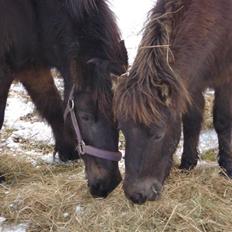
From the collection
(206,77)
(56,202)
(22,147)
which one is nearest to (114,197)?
(56,202)

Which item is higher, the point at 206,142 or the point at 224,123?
the point at 224,123

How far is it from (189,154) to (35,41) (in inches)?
64.8

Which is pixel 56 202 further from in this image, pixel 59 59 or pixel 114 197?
pixel 59 59

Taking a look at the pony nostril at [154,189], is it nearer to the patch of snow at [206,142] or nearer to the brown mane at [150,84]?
the brown mane at [150,84]

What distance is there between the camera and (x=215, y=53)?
3551mm

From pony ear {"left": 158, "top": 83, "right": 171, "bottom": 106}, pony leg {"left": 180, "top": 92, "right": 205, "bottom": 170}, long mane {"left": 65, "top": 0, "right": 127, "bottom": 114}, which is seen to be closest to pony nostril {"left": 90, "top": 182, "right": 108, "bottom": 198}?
long mane {"left": 65, "top": 0, "right": 127, "bottom": 114}

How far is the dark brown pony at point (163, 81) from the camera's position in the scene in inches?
118

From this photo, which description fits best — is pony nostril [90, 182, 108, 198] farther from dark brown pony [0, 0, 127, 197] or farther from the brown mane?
the brown mane

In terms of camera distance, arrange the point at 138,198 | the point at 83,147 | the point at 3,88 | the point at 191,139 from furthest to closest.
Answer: the point at 191,139 → the point at 3,88 → the point at 83,147 → the point at 138,198

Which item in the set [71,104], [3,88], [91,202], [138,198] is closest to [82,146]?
[71,104]

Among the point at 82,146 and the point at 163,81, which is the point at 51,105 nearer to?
the point at 82,146

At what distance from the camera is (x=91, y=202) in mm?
3699

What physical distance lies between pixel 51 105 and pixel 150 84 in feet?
6.57

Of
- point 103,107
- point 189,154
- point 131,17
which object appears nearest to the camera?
point 103,107
